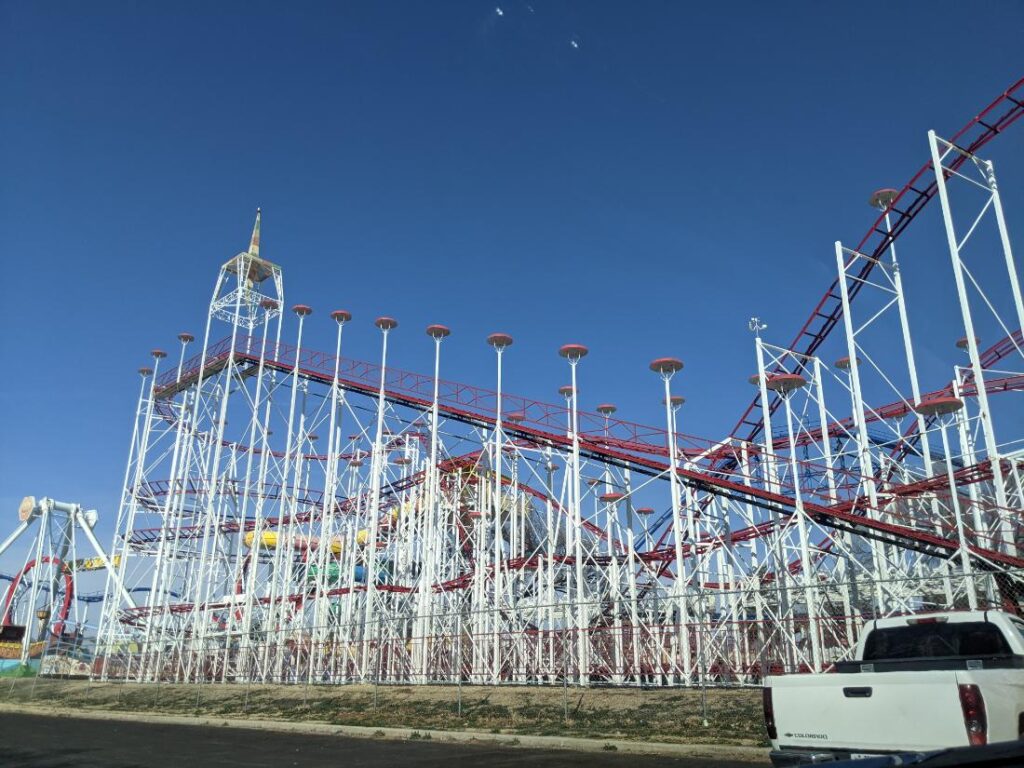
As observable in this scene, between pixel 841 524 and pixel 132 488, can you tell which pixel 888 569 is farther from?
pixel 132 488

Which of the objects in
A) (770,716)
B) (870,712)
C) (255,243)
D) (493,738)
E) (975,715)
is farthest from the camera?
(255,243)

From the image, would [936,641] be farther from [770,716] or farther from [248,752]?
[248,752]

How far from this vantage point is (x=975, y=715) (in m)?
4.69

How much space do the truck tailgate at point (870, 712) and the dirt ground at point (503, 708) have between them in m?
4.99

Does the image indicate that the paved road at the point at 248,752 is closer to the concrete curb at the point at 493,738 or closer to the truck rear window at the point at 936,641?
the concrete curb at the point at 493,738

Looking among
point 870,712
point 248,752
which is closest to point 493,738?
point 248,752

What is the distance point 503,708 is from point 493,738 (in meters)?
2.98

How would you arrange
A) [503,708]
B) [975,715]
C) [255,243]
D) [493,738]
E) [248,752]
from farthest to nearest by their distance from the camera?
[255,243]
[503,708]
[493,738]
[248,752]
[975,715]

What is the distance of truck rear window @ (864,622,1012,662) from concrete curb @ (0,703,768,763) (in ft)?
10.0

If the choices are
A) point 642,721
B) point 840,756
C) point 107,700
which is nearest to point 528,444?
point 642,721

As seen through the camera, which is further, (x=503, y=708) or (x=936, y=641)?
(x=503, y=708)

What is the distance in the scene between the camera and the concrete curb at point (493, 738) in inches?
381

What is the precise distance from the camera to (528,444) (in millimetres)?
25891

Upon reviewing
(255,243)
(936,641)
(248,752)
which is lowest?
(248,752)
